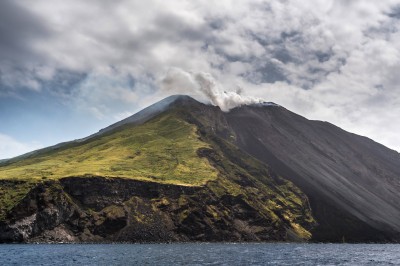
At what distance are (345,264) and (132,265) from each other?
52699 mm

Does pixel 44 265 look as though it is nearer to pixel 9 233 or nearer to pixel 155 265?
pixel 155 265

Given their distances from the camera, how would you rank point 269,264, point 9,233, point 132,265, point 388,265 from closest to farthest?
point 132,265
point 269,264
point 388,265
point 9,233

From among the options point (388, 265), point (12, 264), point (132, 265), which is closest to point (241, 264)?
point (132, 265)

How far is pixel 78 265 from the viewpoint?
95.4 m

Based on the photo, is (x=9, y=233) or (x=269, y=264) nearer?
(x=269, y=264)

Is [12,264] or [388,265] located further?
[388,265]

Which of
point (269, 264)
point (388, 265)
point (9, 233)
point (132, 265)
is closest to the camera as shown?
point (132, 265)

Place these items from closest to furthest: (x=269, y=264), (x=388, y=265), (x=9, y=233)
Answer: (x=269, y=264), (x=388, y=265), (x=9, y=233)

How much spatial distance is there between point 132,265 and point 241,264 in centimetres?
2509

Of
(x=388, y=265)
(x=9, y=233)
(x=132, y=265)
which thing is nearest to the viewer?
(x=132, y=265)

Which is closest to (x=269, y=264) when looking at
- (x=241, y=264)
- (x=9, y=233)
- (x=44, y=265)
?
(x=241, y=264)

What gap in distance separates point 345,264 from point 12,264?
7879 centimetres

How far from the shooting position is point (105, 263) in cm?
10012

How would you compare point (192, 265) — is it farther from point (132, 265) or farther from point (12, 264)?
point (12, 264)
